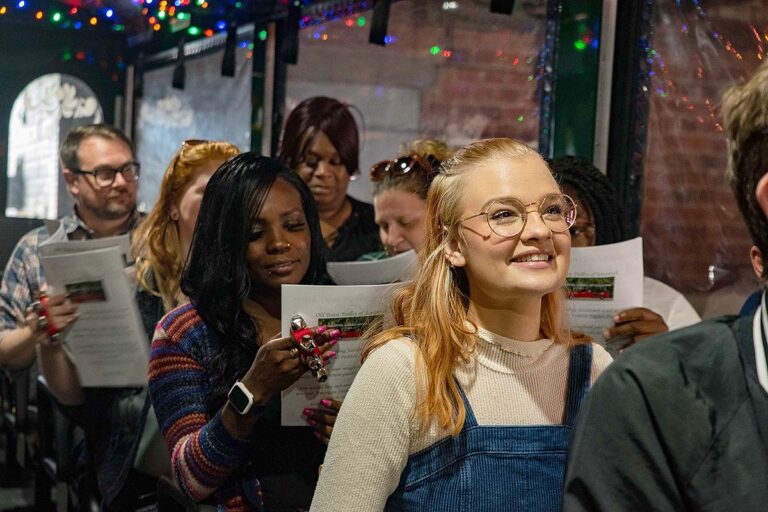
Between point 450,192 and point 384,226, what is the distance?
4.72 ft

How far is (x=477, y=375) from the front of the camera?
1.53 meters

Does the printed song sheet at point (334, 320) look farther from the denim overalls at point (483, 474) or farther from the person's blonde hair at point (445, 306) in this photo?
the denim overalls at point (483, 474)

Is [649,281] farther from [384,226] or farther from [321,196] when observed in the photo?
[321,196]

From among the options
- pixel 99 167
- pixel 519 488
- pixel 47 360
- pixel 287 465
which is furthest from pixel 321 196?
pixel 519 488

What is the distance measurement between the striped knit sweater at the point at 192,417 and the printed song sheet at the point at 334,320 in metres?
0.13

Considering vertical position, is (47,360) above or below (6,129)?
below

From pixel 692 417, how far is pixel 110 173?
9.91 feet

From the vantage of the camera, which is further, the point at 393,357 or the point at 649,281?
the point at 649,281

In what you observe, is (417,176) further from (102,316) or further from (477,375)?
(477,375)

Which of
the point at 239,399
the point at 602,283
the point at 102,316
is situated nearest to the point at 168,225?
the point at 102,316

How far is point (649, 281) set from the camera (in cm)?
272

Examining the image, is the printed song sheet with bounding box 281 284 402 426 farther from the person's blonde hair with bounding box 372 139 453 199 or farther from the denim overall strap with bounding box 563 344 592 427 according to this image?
the person's blonde hair with bounding box 372 139 453 199

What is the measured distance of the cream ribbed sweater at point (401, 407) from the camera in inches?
56.5

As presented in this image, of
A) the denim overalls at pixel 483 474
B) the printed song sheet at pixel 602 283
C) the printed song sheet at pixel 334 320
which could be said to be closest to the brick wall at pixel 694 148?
the printed song sheet at pixel 602 283
